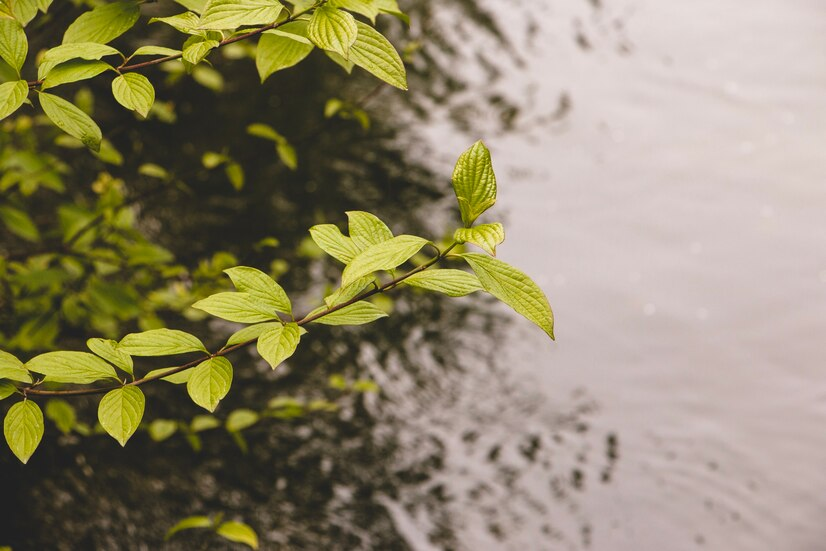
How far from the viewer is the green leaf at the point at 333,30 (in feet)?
3.18

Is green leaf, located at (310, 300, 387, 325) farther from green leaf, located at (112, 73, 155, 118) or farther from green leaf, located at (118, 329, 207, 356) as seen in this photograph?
green leaf, located at (112, 73, 155, 118)

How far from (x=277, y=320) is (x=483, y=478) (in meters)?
1.68

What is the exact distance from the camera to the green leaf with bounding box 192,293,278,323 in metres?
1.01

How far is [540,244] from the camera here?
362 cm

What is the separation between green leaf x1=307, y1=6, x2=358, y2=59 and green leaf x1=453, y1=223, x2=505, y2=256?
262 mm

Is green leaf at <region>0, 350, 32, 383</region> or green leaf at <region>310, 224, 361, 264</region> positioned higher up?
green leaf at <region>310, 224, 361, 264</region>

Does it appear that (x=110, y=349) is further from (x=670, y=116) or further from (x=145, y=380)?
(x=670, y=116)

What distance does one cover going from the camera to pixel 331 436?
2627mm

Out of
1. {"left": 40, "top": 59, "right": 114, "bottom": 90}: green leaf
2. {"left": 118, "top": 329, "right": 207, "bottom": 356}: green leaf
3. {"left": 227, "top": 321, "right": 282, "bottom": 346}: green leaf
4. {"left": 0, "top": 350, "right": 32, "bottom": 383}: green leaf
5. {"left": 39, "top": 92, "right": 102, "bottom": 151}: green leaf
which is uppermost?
{"left": 40, "top": 59, "right": 114, "bottom": 90}: green leaf

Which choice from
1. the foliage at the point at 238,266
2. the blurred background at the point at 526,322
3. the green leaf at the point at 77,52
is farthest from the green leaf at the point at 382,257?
the blurred background at the point at 526,322

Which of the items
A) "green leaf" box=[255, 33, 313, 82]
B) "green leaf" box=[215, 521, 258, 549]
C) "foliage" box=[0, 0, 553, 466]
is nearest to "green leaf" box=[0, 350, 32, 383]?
"foliage" box=[0, 0, 553, 466]

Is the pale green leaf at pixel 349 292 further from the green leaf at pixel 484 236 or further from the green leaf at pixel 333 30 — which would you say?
the green leaf at pixel 333 30

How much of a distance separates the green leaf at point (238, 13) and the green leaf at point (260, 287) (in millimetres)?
314

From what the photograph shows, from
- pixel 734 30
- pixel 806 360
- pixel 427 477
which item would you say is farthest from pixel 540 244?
pixel 734 30
